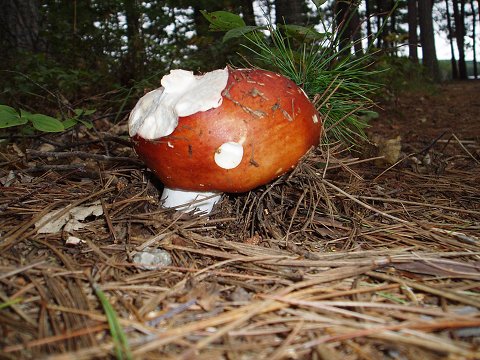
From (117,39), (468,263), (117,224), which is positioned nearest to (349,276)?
(468,263)

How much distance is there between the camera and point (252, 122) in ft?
4.77

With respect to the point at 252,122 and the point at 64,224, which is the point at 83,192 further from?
the point at 252,122

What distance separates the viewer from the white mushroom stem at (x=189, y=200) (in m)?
1.72

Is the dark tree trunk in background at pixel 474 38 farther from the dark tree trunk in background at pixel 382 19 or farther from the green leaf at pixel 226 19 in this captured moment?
the green leaf at pixel 226 19

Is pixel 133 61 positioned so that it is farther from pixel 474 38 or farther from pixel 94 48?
pixel 474 38

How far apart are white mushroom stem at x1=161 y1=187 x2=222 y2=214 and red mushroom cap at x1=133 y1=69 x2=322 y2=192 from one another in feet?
0.37

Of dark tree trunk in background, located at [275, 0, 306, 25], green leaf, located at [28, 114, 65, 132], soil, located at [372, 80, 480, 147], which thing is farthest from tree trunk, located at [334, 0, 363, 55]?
green leaf, located at [28, 114, 65, 132]

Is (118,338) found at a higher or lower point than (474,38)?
lower

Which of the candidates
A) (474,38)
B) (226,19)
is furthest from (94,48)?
(474,38)

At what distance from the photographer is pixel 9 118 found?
183 centimetres

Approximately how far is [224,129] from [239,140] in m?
0.07

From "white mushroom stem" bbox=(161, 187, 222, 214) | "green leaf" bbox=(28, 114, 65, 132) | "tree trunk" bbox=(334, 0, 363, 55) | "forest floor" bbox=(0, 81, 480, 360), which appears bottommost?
"forest floor" bbox=(0, 81, 480, 360)

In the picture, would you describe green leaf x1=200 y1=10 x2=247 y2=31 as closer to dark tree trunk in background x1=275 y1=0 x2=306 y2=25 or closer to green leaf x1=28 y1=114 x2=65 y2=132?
green leaf x1=28 y1=114 x2=65 y2=132

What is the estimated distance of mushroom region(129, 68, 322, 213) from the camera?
4.75ft
